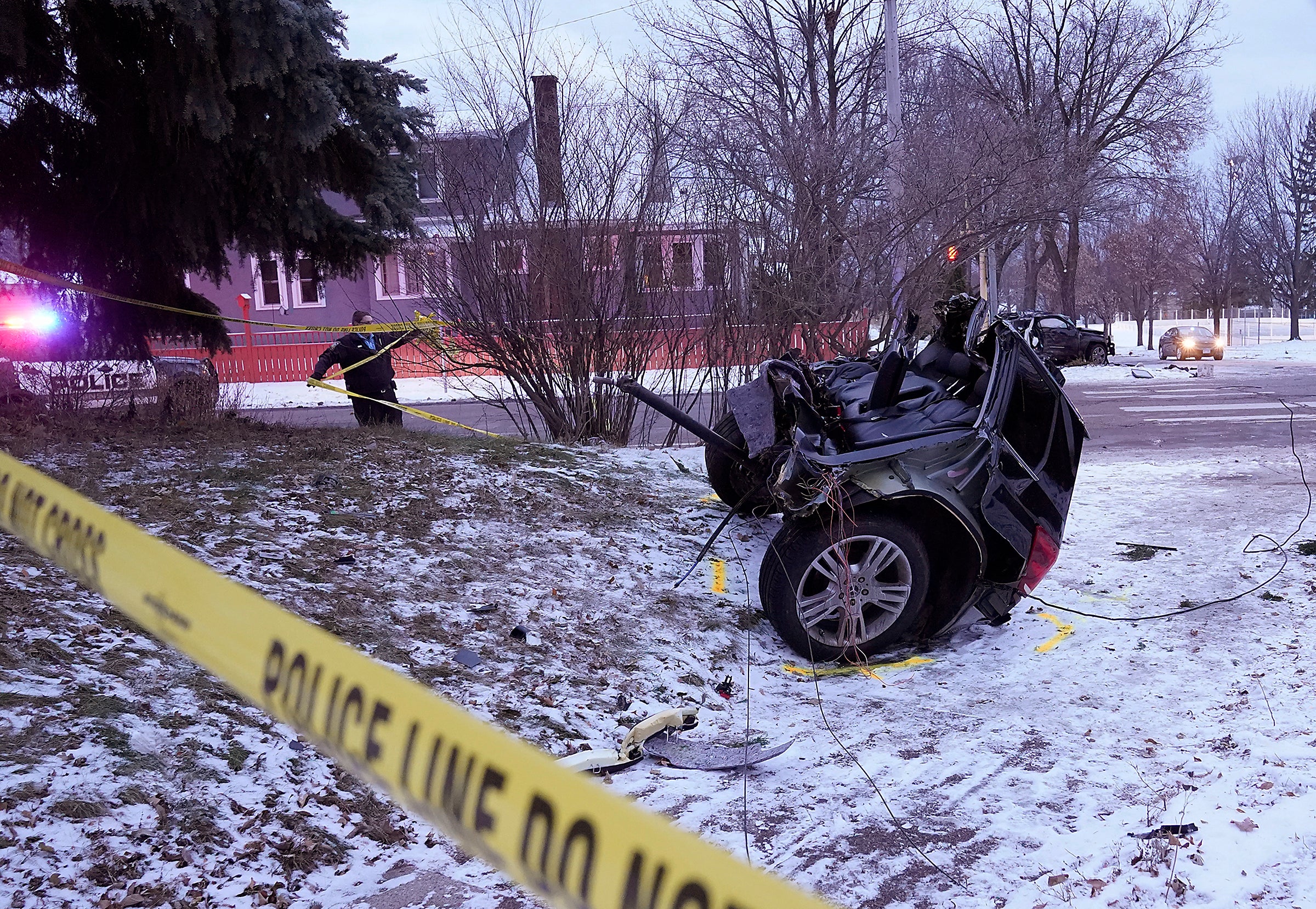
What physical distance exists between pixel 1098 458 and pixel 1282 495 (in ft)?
8.60

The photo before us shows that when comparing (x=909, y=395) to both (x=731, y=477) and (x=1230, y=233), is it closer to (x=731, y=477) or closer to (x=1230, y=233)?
(x=731, y=477)

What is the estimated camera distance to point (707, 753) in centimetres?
400

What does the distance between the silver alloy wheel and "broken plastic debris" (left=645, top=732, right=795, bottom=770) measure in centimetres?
96

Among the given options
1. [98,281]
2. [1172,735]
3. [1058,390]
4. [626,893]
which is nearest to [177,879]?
[626,893]

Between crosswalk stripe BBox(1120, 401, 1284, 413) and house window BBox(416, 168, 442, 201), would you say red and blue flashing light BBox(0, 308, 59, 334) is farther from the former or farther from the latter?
crosswalk stripe BBox(1120, 401, 1284, 413)

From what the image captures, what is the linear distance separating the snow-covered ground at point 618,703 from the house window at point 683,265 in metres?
3.24

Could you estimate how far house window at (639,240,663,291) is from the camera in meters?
9.54

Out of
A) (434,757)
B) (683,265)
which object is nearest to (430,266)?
(683,265)

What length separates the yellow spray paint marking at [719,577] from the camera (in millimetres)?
5883

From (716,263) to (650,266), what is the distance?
72cm

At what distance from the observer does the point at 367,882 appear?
2.97 metres

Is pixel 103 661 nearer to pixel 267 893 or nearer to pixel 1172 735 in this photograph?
pixel 267 893

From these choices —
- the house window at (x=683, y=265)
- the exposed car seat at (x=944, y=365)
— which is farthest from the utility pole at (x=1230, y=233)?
the exposed car seat at (x=944, y=365)

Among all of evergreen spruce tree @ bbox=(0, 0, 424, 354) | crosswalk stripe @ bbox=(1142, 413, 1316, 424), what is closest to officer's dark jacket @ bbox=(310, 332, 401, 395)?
evergreen spruce tree @ bbox=(0, 0, 424, 354)
